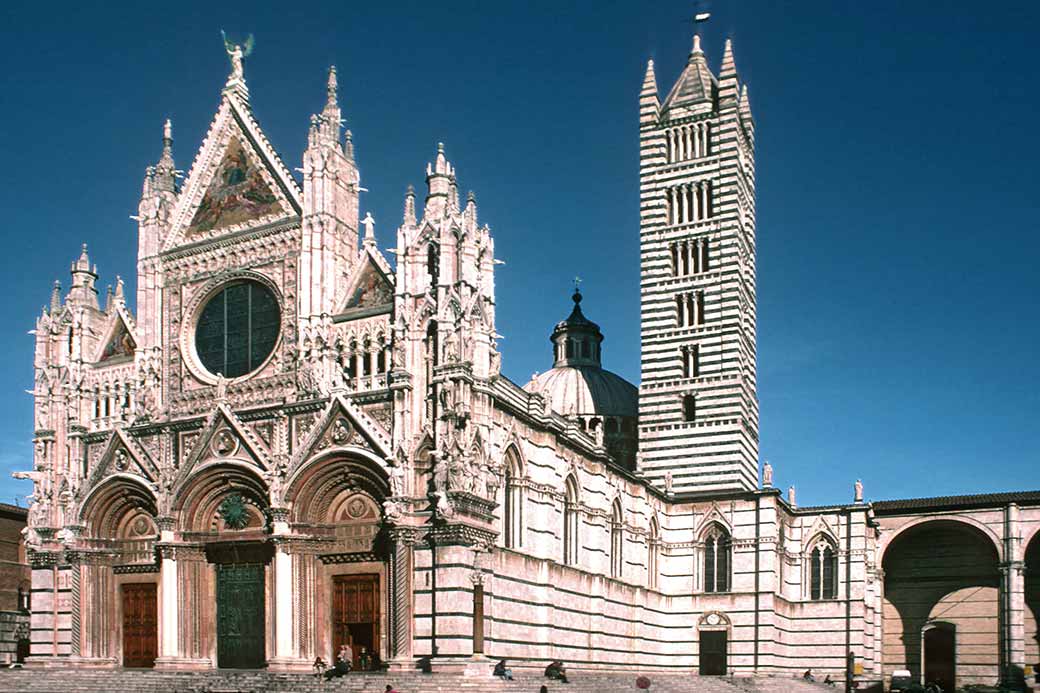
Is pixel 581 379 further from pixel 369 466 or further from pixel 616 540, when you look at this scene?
pixel 369 466

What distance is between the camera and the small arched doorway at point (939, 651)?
197ft

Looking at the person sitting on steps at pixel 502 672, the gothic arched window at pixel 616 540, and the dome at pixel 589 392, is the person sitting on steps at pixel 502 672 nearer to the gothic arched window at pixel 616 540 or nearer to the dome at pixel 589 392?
the gothic arched window at pixel 616 540

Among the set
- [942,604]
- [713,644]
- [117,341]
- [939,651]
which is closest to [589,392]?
[713,644]

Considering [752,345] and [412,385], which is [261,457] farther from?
[752,345]

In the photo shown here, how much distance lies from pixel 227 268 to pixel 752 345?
954 inches

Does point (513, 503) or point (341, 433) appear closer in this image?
point (341, 433)

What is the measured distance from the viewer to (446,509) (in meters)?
32.8

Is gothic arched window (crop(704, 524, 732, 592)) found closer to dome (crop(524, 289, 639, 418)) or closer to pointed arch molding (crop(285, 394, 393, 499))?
dome (crop(524, 289, 639, 418))

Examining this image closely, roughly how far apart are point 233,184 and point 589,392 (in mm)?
24984

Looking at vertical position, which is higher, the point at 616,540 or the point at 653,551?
the point at 616,540

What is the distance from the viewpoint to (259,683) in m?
33.6

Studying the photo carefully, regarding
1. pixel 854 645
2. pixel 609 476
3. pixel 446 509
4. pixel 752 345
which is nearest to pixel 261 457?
pixel 446 509

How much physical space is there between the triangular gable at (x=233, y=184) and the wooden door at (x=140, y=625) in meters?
11.7

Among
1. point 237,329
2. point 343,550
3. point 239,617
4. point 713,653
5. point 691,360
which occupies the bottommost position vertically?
point 713,653
